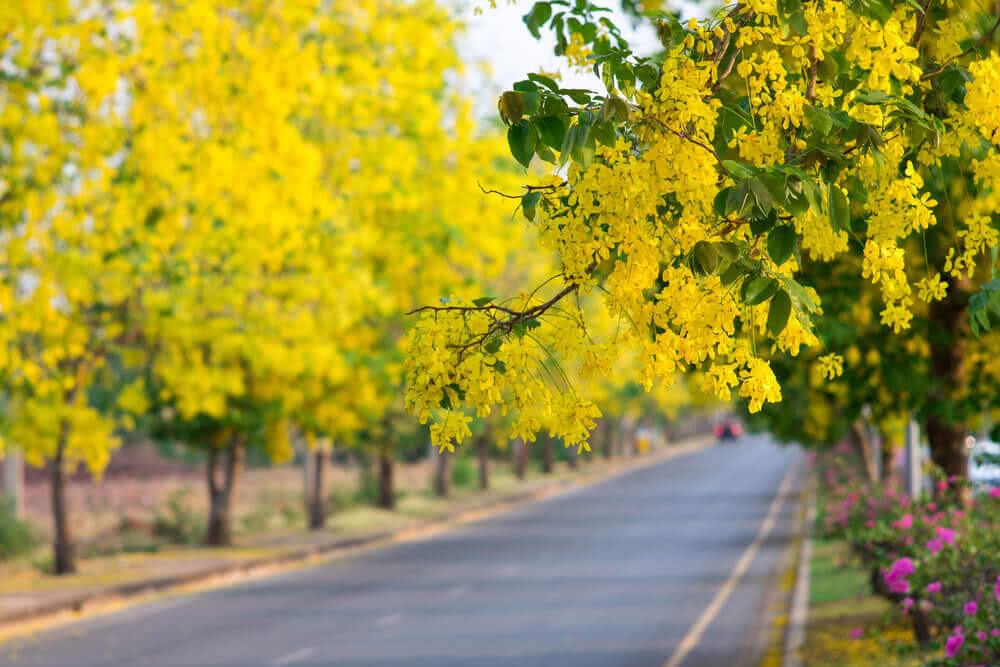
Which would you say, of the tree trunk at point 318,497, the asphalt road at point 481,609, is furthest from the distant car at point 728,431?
the tree trunk at point 318,497

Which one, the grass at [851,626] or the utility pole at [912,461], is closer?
the grass at [851,626]

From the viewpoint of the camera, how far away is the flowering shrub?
7457mm

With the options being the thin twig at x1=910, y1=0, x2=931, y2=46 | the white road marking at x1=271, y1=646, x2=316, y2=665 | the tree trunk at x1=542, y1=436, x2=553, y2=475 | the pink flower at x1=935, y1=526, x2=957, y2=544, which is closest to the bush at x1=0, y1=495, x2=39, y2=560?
the white road marking at x1=271, y1=646, x2=316, y2=665

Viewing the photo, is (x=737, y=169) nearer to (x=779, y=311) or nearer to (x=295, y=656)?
(x=779, y=311)

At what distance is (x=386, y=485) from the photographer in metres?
42.3

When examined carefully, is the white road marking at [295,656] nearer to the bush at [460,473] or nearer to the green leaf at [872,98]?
the green leaf at [872,98]

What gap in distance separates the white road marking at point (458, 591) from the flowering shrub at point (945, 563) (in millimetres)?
9229

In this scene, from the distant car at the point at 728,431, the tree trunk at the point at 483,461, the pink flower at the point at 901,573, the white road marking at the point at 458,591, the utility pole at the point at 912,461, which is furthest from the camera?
→ the distant car at the point at 728,431

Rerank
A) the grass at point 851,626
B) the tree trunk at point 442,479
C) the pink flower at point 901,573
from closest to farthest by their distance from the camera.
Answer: the pink flower at point 901,573
the grass at point 851,626
the tree trunk at point 442,479

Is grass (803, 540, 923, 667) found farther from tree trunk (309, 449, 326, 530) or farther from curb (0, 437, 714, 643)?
tree trunk (309, 449, 326, 530)

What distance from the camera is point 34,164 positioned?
1731 centimetres

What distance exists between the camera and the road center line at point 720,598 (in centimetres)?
1565

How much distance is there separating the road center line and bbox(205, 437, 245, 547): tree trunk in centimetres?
1130

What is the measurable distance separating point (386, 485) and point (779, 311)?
3865cm
